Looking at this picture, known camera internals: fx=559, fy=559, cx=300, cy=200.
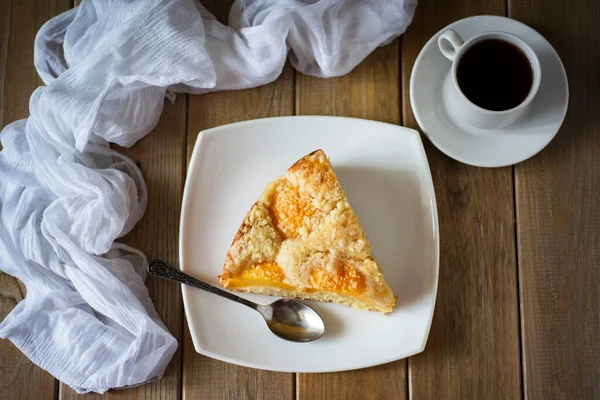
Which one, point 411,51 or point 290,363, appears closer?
point 290,363

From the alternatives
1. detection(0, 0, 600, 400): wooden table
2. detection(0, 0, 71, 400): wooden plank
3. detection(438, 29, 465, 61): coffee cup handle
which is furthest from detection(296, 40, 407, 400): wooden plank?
detection(0, 0, 71, 400): wooden plank

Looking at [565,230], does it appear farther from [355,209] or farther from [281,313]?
[281,313]

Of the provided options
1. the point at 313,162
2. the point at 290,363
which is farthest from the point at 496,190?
the point at 290,363

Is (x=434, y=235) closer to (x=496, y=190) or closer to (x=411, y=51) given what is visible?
(x=496, y=190)

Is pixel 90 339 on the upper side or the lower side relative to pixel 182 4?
lower

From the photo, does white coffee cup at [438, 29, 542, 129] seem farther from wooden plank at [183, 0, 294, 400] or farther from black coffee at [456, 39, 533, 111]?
wooden plank at [183, 0, 294, 400]

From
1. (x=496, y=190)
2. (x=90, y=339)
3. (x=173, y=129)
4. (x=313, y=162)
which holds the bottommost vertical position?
(x=90, y=339)

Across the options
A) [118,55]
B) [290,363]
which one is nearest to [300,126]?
[118,55]
